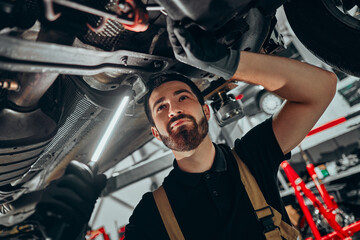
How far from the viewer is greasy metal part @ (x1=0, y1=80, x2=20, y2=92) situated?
86cm

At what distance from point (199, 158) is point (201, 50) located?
0.80 m

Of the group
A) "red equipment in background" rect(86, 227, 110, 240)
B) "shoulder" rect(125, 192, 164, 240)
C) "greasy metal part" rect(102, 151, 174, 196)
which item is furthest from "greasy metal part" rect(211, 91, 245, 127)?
"red equipment in background" rect(86, 227, 110, 240)

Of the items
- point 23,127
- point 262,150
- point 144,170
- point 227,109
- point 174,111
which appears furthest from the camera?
point 144,170

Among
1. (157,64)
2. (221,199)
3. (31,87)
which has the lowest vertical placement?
Answer: (221,199)

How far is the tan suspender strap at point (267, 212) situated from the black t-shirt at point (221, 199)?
0.04 metres

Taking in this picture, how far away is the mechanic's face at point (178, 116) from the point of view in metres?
1.44

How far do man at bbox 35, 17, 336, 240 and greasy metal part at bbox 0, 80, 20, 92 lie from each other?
0.63 metres

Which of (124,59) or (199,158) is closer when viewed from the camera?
(124,59)

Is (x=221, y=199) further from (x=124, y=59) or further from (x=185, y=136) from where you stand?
(x=124, y=59)

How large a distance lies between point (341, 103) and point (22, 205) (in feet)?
19.8

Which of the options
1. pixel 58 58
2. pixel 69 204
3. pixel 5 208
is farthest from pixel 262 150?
pixel 5 208

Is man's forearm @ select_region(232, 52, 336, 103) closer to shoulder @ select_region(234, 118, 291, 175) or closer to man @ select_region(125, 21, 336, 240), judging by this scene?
man @ select_region(125, 21, 336, 240)

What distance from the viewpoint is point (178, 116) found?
4.83ft

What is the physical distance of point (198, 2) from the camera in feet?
2.51
